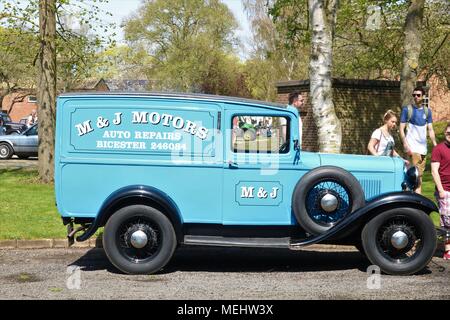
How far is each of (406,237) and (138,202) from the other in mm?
3177

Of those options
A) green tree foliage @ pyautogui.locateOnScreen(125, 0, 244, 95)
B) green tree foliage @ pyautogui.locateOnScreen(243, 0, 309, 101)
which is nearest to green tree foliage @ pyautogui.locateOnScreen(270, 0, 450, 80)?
green tree foliage @ pyautogui.locateOnScreen(243, 0, 309, 101)

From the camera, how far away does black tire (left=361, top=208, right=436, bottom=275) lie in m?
7.79

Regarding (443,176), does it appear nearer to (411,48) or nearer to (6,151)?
(411,48)

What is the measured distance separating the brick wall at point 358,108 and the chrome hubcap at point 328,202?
45.3ft

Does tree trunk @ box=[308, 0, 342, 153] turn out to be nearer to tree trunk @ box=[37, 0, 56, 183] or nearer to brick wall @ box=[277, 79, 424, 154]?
tree trunk @ box=[37, 0, 56, 183]

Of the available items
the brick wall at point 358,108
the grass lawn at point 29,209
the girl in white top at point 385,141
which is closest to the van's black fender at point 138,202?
the grass lawn at point 29,209

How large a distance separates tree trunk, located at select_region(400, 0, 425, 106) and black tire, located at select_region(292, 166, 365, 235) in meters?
7.89

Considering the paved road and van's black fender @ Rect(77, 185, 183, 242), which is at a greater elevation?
van's black fender @ Rect(77, 185, 183, 242)

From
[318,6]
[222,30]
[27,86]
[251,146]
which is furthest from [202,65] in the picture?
[251,146]

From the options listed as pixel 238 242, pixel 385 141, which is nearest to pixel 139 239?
pixel 238 242

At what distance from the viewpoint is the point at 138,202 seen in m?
7.84

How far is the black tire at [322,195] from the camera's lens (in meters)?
7.79

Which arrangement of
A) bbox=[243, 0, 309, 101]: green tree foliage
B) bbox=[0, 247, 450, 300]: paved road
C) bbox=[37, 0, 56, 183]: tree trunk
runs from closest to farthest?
bbox=[0, 247, 450, 300]: paved road → bbox=[37, 0, 56, 183]: tree trunk → bbox=[243, 0, 309, 101]: green tree foliage

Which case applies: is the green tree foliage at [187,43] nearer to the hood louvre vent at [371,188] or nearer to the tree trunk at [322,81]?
the tree trunk at [322,81]
